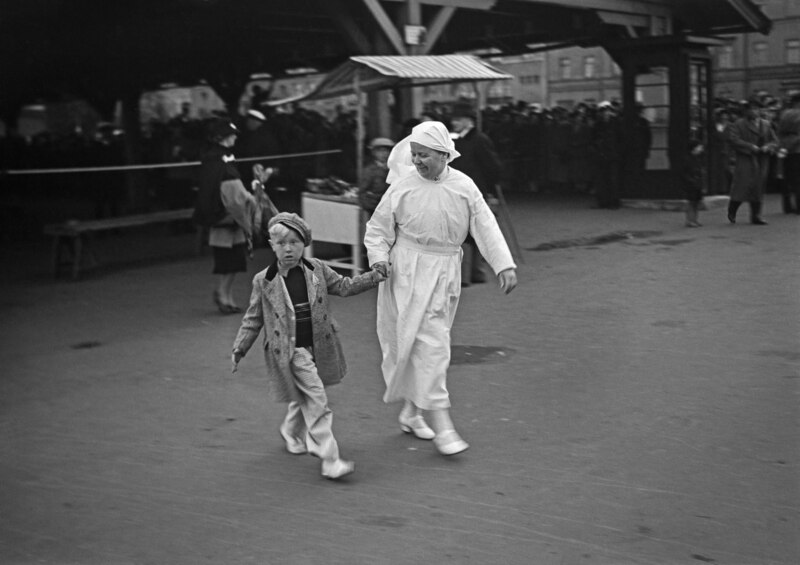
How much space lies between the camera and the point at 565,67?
5688cm

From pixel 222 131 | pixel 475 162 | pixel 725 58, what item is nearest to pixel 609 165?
pixel 475 162

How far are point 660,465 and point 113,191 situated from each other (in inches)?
635

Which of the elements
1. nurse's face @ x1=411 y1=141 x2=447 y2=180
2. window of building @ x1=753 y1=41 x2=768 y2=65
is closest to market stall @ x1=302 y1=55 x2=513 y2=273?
nurse's face @ x1=411 y1=141 x2=447 y2=180

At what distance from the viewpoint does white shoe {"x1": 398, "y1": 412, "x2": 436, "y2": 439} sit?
240 inches

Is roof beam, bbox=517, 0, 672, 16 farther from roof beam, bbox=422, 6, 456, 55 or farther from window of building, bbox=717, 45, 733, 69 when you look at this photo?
window of building, bbox=717, 45, 733, 69

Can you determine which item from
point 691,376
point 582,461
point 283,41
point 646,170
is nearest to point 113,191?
point 283,41

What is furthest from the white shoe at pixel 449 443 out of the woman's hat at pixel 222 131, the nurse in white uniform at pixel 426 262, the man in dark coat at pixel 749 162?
the man in dark coat at pixel 749 162

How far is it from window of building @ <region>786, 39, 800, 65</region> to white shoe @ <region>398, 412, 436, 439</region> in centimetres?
3842

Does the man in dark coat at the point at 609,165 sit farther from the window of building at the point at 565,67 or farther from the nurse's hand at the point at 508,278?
the window of building at the point at 565,67

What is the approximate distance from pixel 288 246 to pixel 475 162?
265 inches

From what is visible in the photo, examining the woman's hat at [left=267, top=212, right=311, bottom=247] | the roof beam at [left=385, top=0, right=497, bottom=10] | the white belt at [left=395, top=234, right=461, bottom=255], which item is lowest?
the white belt at [left=395, top=234, right=461, bottom=255]

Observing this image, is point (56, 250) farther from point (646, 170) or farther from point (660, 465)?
point (646, 170)

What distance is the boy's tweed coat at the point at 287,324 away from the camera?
5.45 m

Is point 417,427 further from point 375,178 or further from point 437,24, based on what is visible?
point 437,24
